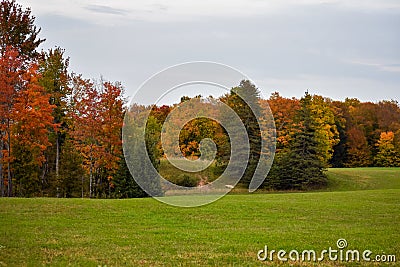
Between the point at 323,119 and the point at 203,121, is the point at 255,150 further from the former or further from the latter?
the point at 323,119

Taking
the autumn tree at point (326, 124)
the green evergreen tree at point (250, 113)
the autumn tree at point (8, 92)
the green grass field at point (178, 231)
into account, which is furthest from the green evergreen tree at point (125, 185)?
the autumn tree at point (326, 124)

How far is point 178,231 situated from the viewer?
57.2 ft

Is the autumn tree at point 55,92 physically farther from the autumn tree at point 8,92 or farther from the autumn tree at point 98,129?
the autumn tree at point 8,92

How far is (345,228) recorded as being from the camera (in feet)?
59.9

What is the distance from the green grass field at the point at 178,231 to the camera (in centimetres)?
1286

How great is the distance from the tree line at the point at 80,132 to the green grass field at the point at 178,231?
615 centimetres

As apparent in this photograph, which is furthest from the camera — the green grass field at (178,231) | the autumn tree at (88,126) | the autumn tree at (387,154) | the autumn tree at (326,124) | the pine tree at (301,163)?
the autumn tree at (387,154)

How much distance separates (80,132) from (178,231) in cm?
2711

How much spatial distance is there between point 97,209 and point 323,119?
54.6m

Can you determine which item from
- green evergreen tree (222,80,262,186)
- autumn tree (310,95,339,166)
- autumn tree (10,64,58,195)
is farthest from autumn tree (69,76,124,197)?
autumn tree (310,95,339,166)

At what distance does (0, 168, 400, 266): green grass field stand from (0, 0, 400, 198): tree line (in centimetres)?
615

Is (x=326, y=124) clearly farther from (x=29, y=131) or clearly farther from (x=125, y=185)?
(x=29, y=131)

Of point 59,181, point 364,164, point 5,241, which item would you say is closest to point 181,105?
point 5,241

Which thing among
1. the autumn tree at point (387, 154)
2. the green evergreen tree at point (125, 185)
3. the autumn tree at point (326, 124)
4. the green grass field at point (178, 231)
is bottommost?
the green grass field at point (178, 231)
